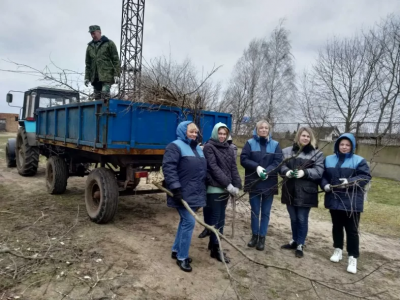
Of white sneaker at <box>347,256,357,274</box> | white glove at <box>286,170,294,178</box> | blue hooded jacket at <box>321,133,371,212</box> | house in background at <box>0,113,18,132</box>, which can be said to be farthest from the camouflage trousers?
house in background at <box>0,113,18,132</box>

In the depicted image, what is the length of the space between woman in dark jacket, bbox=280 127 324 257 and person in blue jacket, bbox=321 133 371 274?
134mm

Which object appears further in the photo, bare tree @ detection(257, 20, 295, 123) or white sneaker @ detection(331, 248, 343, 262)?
bare tree @ detection(257, 20, 295, 123)

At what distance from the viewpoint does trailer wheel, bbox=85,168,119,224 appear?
4527 mm

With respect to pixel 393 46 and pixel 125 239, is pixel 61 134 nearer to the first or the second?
pixel 125 239

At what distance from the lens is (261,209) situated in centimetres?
422

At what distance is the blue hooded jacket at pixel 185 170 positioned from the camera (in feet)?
11.1

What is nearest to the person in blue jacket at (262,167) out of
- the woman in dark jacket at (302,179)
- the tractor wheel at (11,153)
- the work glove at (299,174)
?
the woman in dark jacket at (302,179)

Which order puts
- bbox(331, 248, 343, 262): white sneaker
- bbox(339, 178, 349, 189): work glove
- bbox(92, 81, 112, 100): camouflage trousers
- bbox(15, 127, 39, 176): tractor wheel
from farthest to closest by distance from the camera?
1. bbox(15, 127, 39, 176): tractor wheel
2. bbox(92, 81, 112, 100): camouflage trousers
3. bbox(331, 248, 343, 262): white sneaker
4. bbox(339, 178, 349, 189): work glove

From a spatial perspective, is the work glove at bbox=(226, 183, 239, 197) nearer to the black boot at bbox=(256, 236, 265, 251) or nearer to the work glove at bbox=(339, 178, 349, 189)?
the black boot at bbox=(256, 236, 265, 251)

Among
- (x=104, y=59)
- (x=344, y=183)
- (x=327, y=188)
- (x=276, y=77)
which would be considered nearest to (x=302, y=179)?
(x=327, y=188)

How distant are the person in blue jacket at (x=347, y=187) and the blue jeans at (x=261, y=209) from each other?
712 mm

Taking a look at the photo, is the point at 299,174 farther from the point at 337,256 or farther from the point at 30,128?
the point at 30,128

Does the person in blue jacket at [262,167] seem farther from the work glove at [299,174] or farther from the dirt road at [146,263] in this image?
the dirt road at [146,263]

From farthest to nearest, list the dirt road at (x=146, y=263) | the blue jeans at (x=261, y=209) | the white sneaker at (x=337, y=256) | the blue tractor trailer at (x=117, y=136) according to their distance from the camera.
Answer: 1. the blue tractor trailer at (x=117, y=136)
2. the blue jeans at (x=261, y=209)
3. the white sneaker at (x=337, y=256)
4. the dirt road at (x=146, y=263)
